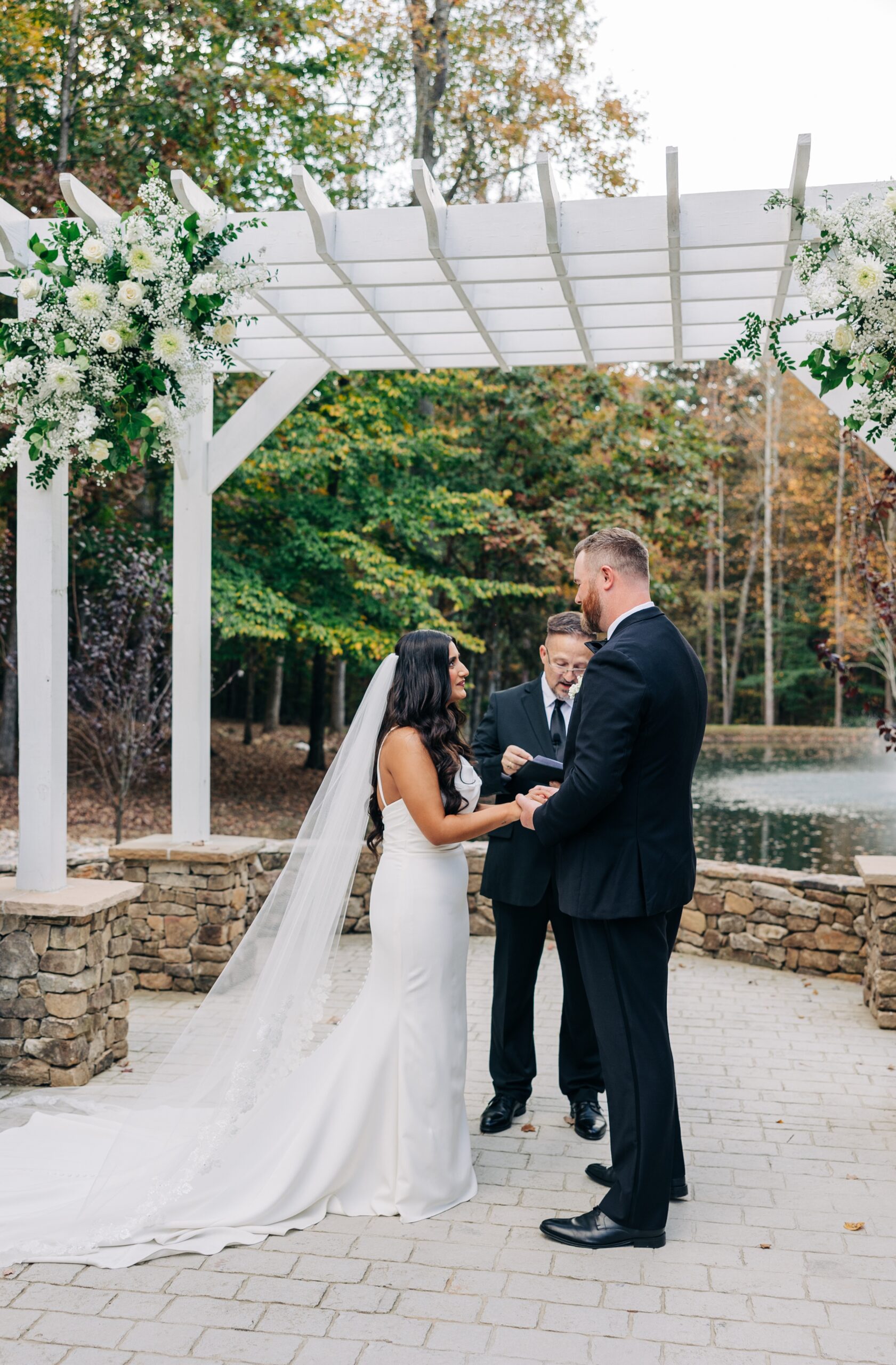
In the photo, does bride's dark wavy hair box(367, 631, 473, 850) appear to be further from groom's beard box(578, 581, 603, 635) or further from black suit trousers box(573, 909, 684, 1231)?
black suit trousers box(573, 909, 684, 1231)

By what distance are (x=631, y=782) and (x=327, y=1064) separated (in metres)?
1.33

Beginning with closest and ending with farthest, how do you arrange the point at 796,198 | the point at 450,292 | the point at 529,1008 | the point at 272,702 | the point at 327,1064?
the point at 327,1064 < the point at 796,198 < the point at 529,1008 < the point at 450,292 < the point at 272,702

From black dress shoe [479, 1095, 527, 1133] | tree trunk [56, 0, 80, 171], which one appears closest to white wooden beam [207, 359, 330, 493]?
black dress shoe [479, 1095, 527, 1133]

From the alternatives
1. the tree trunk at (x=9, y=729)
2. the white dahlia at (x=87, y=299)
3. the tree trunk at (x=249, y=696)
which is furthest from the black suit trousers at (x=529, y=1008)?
the tree trunk at (x=249, y=696)

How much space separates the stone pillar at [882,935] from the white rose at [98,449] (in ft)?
13.2

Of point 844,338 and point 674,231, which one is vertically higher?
point 674,231

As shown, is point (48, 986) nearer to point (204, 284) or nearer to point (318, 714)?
point (204, 284)

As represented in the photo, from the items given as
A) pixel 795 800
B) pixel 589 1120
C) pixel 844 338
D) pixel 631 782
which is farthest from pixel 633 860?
pixel 795 800

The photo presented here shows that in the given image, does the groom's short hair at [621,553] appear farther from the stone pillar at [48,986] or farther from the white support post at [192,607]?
the white support post at [192,607]

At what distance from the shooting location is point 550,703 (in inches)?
172

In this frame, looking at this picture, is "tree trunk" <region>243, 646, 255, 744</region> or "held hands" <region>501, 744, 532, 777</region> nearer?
"held hands" <region>501, 744, 532, 777</region>

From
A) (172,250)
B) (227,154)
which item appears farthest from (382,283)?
(227,154)

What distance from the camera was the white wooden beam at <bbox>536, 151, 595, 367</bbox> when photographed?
3904mm

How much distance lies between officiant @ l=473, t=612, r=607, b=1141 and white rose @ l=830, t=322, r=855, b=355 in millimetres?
1293
